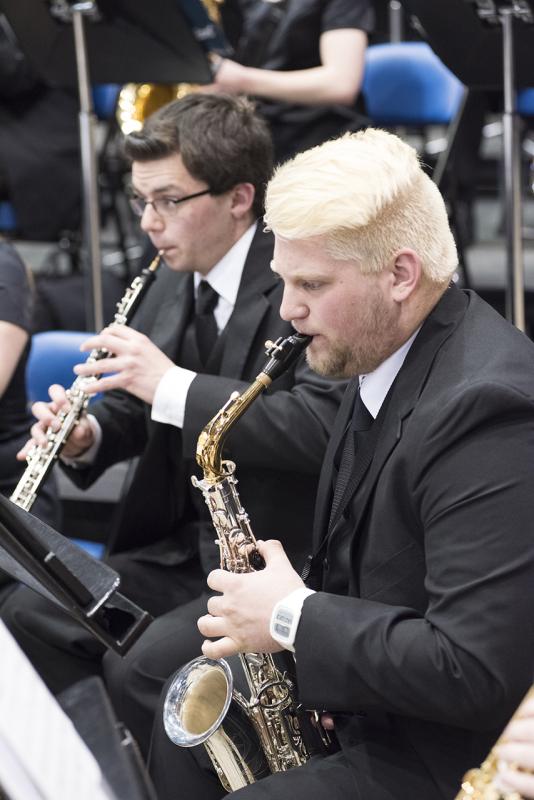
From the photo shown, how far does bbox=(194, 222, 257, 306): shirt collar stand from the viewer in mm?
2531

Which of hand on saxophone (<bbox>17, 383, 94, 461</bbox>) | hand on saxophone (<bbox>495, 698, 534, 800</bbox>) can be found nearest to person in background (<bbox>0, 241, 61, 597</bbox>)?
hand on saxophone (<bbox>17, 383, 94, 461</bbox>)

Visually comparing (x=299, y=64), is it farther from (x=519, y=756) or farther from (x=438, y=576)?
(x=519, y=756)

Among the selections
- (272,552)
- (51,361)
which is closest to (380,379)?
(272,552)

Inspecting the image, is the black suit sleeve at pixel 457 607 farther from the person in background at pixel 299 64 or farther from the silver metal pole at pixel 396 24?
the silver metal pole at pixel 396 24

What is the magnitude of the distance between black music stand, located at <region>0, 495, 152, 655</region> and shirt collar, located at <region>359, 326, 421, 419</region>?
49 cm

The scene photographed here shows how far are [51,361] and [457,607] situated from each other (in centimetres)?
181

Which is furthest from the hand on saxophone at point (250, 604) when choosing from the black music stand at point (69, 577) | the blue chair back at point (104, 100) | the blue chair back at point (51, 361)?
the blue chair back at point (104, 100)

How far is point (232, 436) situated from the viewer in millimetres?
2236

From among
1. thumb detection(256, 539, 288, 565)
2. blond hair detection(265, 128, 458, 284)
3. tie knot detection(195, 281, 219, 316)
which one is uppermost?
blond hair detection(265, 128, 458, 284)

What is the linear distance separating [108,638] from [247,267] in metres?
1.14

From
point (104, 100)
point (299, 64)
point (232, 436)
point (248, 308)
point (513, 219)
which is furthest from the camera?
point (104, 100)

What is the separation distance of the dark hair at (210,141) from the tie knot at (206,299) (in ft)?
0.68

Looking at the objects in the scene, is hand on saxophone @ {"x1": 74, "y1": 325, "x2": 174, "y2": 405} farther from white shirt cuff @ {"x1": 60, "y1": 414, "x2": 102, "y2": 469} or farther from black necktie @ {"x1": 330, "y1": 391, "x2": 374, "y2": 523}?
black necktie @ {"x1": 330, "y1": 391, "x2": 374, "y2": 523}

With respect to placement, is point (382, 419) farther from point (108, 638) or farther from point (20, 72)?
point (20, 72)
